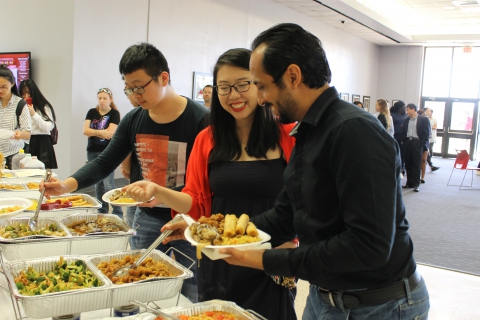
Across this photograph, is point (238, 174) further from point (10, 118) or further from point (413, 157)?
point (413, 157)

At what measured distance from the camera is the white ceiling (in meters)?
9.11

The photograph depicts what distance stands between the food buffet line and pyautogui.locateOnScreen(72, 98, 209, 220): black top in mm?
179

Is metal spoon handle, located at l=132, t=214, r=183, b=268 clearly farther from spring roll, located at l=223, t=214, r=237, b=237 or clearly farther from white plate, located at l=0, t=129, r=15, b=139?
white plate, located at l=0, t=129, r=15, b=139

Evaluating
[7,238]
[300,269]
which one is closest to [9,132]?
[7,238]

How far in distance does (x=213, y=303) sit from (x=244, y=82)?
74 cm

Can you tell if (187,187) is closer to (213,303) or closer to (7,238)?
(213,303)

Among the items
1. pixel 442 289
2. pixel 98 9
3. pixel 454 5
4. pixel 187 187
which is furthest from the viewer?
pixel 454 5

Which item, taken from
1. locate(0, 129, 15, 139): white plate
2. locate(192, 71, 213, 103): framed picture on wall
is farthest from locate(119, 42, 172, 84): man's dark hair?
locate(192, 71, 213, 103): framed picture on wall

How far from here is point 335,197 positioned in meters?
1.03

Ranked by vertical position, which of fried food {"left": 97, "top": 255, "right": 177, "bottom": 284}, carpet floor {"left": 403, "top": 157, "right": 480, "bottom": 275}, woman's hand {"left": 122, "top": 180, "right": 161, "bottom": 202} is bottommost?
carpet floor {"left": 403, "top": 157, "right": 480, "bottom": 275}

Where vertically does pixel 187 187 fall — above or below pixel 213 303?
above

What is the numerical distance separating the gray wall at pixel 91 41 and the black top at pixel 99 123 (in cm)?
73

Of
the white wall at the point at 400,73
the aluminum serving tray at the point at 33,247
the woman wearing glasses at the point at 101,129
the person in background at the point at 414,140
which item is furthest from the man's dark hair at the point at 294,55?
the white wall at the point at 400,73

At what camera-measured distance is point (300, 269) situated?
3.40ft
